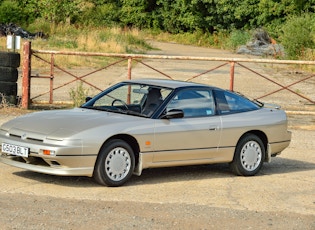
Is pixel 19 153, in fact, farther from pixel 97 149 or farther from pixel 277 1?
pixel 277 1

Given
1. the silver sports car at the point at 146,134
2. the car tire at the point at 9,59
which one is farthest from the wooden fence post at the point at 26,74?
the silver sports car at the point at 146,134

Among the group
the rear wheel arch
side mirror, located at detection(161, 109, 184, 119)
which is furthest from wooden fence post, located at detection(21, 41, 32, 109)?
side mirror, located at detection(161, 109, 184, 119)

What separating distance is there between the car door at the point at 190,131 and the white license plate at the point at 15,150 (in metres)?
1.68

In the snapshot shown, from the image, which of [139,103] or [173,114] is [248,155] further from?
[139,103]

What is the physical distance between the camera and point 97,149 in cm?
1063

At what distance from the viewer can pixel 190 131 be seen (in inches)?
459

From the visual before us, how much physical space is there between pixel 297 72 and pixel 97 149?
1044 inches

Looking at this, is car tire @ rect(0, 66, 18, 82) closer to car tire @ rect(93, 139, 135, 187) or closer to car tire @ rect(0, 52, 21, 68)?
car tire @ rect(0, 52, 21, 68)

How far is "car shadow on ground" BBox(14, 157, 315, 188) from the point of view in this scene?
11125 mm

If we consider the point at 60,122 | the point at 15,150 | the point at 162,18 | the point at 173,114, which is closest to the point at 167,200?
the point at 173,114

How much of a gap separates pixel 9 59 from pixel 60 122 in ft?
26.6

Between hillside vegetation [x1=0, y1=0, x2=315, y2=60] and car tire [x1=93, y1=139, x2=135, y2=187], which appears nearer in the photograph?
car tire [x1=93, y1=139, x2=135, y2=187]

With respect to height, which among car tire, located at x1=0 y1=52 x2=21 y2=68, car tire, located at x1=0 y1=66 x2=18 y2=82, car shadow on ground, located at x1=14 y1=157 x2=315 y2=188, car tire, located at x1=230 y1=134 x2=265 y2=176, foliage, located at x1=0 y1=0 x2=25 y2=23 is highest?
foliage, located at x1=0 y1=0 x2=25 y2=23

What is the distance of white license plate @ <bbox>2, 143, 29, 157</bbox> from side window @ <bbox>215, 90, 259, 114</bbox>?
116 inches
